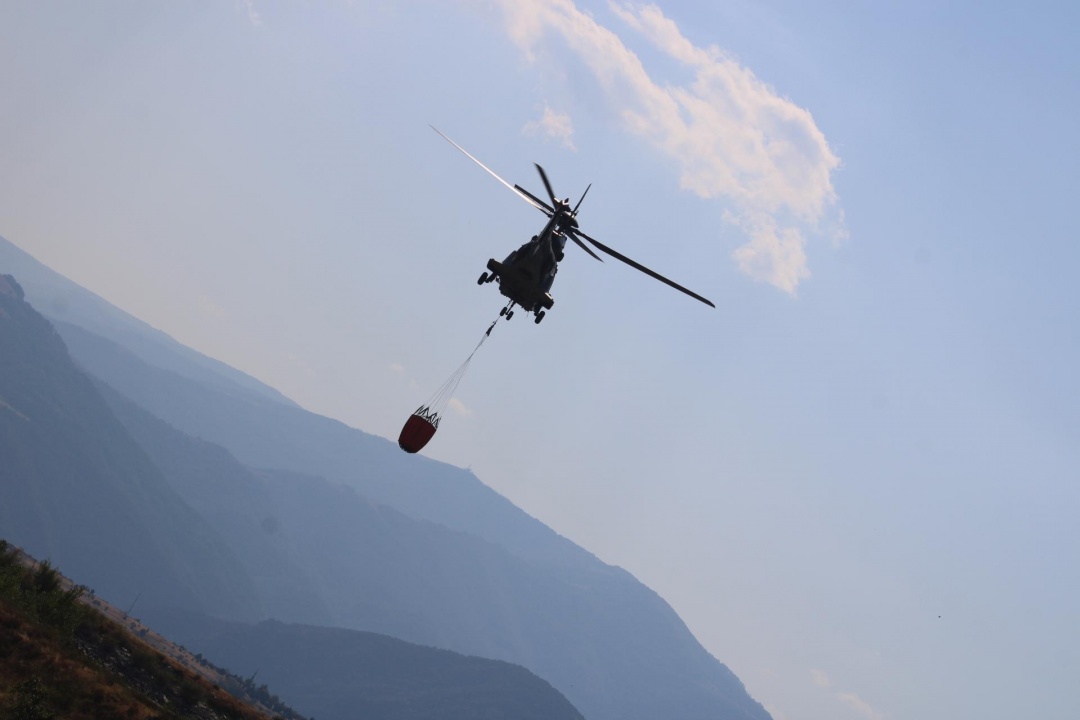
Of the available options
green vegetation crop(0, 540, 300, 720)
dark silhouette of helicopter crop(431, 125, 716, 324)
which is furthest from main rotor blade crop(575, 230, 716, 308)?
green vegetation crop(0, 540, 300, 720)

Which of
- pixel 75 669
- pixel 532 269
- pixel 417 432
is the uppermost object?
pixel 532 269

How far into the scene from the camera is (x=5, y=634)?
28.3 metres

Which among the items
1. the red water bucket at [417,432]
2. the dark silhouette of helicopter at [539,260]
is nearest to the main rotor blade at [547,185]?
the dark silhouette of helicopter at [539,260]

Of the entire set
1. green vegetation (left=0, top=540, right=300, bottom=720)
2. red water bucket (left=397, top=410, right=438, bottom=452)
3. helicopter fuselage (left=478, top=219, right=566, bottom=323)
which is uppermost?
helicopter fuselage (left=478, top=219, right=566, bottom=323)

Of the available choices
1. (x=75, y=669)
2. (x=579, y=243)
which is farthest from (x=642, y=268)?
(x=75, y=669)

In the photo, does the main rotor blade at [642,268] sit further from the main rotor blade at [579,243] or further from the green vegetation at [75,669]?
the green vegetation at [75,669]

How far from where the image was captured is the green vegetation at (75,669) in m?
26.0

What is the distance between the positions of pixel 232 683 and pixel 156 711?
174685mm

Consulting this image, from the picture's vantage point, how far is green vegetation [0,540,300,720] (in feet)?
85.3

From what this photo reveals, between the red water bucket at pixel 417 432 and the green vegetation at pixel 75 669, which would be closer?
the green vegetation at pixel 75 669

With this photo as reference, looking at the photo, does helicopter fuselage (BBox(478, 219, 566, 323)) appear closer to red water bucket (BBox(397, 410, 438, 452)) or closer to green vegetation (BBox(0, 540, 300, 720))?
red water bucket (BBox(397, 410, 438, 452))

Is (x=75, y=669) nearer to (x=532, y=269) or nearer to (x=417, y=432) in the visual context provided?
(x=417, y=432)

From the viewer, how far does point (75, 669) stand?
2898cm

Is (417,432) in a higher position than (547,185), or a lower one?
lower
